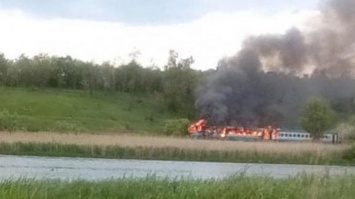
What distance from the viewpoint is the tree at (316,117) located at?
5978 cm

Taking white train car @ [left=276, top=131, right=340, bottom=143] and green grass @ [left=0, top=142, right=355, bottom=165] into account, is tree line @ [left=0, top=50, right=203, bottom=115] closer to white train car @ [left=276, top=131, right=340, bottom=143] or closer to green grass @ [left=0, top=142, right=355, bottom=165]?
white train car @ [left=276, top=131, right=340, bottom=143]

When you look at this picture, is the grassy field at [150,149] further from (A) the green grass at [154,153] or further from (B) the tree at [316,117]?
(B) the tree at [316,117]

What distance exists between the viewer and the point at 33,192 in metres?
13.6

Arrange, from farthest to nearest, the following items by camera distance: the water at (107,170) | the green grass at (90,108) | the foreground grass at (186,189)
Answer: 1. the green grass at (90,108)
2. the water at (107,170)
3. the foreground grass at (186,189)

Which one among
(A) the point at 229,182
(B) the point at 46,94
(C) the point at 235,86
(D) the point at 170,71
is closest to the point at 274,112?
(C) the point at 235,86

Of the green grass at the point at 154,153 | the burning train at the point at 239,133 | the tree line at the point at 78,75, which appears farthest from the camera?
the tree line at the point at 78,75

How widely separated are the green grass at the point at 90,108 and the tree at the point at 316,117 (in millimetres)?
14639

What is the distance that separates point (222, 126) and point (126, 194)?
162 feet

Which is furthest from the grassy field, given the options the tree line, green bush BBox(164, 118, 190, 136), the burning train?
the tree line

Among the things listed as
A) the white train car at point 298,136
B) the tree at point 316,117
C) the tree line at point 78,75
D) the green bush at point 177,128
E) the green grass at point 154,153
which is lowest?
the green grass at point 154,153

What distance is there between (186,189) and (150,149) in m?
28.4

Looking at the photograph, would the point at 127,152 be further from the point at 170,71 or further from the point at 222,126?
the point at 170,71

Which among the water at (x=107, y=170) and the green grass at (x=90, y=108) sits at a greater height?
the green grass at (x=90, y=108)

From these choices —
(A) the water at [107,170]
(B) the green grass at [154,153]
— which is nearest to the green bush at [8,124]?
(B) the green grass at [154,153]
